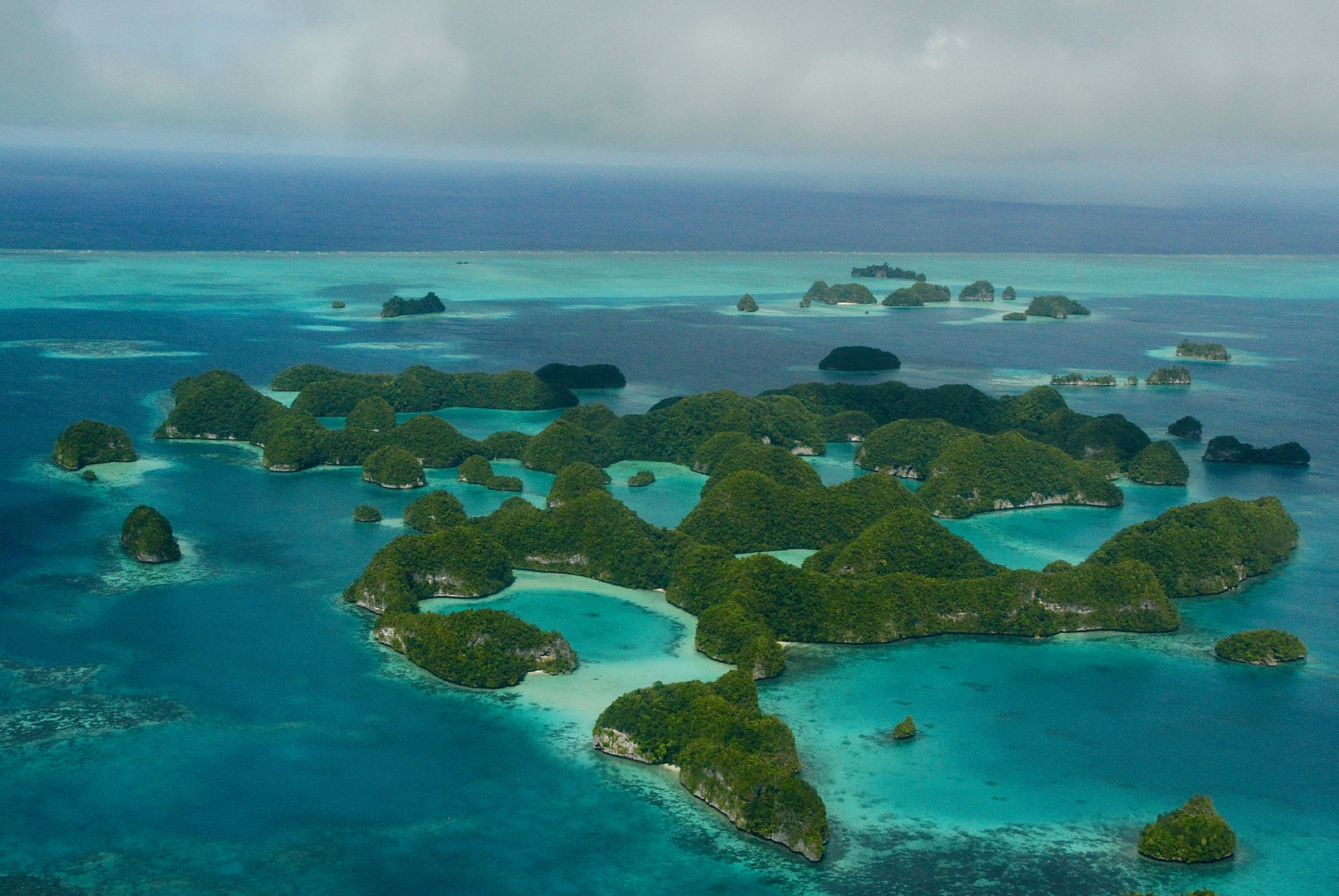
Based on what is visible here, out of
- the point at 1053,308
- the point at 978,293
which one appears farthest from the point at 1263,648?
the point at 978,293

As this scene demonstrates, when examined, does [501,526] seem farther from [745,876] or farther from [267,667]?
[745,876]

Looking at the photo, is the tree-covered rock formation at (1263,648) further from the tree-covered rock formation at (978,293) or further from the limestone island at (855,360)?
the tree-covered rock formation at (978,293)

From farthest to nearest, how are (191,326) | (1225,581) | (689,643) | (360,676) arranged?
(191,326), (1225,581), (689,643), (360,676)

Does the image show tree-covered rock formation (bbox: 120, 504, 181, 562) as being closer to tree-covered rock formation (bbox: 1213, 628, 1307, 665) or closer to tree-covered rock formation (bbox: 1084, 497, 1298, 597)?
tree-covered rock formation (bbox: 1084, 497, 1298, 597)

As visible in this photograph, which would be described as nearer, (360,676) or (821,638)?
(360,676)

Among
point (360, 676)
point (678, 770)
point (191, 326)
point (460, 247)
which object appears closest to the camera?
point (678, 770)

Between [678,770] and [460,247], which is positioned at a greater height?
[460,247]

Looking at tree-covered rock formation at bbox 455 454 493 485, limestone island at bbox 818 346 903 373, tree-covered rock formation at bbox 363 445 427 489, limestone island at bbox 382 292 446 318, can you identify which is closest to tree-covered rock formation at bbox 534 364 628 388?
limestone island at bbox 818 346 903 373

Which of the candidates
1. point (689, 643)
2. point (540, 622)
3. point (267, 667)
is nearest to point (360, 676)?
point (267, 667)
